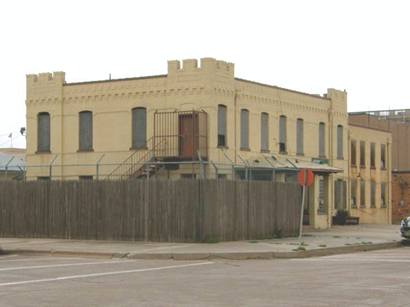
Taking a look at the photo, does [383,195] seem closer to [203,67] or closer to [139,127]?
[139,127]

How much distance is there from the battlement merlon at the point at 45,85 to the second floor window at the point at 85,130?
5.55ft

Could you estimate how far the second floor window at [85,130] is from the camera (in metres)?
33.8

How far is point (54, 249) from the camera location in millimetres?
23516

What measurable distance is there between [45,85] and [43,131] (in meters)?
2.14

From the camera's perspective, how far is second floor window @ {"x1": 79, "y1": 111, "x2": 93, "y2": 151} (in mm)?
33781

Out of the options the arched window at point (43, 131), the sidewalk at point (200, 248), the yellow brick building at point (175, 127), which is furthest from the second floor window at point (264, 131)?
the arched window at point (43, 131)

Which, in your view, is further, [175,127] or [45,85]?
[45,85]

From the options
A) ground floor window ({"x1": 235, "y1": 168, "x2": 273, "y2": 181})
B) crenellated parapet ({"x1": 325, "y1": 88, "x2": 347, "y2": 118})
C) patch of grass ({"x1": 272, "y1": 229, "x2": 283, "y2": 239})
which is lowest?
patch of grass ({"x1": 272, "y1": 229, "x2": 283, "y2": 239})

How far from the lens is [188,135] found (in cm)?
3070

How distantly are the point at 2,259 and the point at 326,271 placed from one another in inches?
376

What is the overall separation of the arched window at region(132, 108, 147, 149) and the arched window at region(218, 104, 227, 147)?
3.27 metres

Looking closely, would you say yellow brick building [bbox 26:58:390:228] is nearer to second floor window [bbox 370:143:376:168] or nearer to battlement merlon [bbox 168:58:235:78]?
battlement merlon [bbox 168:58:235:78]

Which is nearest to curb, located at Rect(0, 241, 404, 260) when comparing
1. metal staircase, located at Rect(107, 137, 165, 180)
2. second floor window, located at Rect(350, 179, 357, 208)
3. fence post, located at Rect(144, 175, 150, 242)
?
fence post, located at Rect(144, 175, 150, 242)

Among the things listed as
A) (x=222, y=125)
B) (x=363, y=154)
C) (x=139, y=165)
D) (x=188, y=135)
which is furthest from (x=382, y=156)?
(x=139, y=165)
